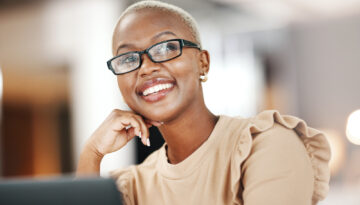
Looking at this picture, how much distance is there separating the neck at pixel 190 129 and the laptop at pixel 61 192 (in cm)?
54

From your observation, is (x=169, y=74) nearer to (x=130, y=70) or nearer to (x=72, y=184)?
(x=130, y=70)

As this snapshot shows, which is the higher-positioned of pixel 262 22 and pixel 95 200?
pixel 262 22

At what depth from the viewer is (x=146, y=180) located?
1089 mm

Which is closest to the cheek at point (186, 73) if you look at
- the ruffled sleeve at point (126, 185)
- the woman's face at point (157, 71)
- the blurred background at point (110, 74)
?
the woman's face at point (157, 71)

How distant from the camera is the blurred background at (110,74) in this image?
374 cm

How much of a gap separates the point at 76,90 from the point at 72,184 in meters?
3.41

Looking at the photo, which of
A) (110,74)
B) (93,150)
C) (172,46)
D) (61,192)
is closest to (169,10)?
(172,46)

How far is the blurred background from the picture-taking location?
374 cm

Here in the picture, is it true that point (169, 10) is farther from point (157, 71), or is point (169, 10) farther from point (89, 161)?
point (89, 161)

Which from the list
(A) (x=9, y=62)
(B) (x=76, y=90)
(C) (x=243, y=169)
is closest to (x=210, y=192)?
(C) (x=243, y=169)

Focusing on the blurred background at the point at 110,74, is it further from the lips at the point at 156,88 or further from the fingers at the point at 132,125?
the lips at the point at 156,88

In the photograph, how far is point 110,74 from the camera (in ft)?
11.1

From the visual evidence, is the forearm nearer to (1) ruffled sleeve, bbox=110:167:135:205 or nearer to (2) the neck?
(1) ruffled sleeve, bbox=110:167:135:205

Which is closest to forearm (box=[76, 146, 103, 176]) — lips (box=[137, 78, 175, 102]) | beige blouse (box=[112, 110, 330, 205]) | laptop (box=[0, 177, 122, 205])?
beige blouse (box=[112, 110, 330, 205])
